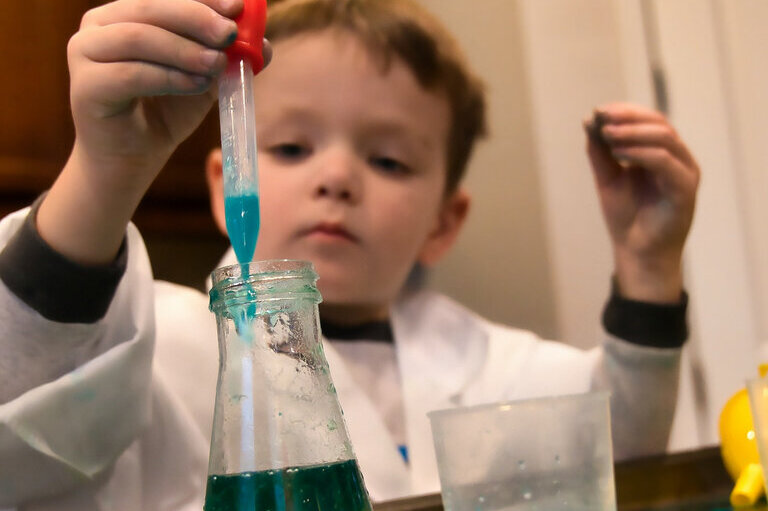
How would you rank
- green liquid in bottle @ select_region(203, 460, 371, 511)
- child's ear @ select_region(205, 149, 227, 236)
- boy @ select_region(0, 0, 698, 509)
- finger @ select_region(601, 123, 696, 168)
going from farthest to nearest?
child's ear @ select_region(205, 149, 227, 236) → finger @ select_region(601, 123, 696, 168) → boy @ select_region(0, 0, 698, 509) → green liquid in bottle @ select_region(203, 460, 371, 511)

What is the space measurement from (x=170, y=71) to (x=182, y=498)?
276 mm

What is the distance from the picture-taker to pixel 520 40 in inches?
31.3

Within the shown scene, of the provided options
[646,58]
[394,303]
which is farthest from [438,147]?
[646,58]

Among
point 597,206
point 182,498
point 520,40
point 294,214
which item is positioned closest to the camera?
point 182,498

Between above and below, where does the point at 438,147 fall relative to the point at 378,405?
above

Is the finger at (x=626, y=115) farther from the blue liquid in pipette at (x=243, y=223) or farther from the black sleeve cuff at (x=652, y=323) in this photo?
the blue liquid in pipette at (x=243, y=223)

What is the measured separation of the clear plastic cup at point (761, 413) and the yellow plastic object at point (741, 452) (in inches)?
0.5

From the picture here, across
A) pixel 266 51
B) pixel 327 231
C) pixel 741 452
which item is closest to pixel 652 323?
pixel 741 452

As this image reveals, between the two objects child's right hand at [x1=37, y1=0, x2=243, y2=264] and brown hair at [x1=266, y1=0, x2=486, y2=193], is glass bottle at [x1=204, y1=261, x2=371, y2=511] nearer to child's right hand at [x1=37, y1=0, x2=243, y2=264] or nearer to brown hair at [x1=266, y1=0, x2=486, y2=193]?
child's right hand at [x1=37, y1=0, x2=243, y2=264]

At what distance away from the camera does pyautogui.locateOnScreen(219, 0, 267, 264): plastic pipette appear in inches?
11.7

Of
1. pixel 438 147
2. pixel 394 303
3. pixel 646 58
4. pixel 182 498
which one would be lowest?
pixel 182 498

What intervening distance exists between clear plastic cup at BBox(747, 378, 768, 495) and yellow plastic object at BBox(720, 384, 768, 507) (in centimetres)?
1

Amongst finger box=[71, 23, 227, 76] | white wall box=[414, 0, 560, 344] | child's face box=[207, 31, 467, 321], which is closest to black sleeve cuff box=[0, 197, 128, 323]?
finger box=[71, 23, 227, 76]

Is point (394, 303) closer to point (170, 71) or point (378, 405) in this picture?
point (378, 405)
